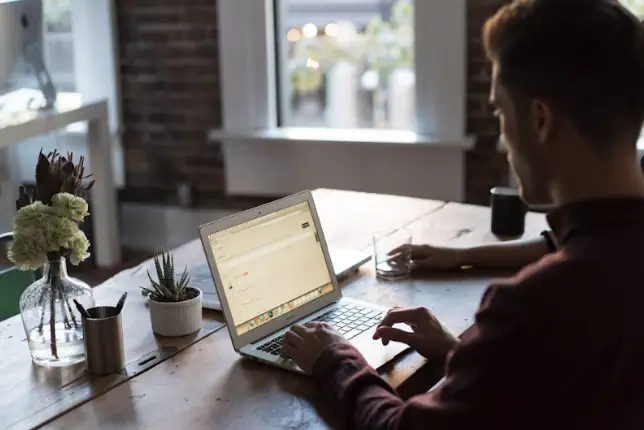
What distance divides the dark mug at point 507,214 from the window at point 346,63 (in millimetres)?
1507

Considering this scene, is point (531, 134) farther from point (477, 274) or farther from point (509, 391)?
point (477, 274)

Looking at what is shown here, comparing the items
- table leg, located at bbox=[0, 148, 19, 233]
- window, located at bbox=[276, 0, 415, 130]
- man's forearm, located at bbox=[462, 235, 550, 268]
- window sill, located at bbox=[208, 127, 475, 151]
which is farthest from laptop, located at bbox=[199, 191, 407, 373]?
table leg, located at bbox=[0, 148, 19, 233]

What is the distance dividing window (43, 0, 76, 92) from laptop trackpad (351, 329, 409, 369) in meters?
2.92

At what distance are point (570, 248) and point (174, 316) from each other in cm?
88

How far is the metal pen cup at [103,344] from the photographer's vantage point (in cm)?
164

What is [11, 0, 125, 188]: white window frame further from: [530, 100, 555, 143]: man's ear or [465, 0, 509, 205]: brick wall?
[530, 100, 555, 143]: man's ear

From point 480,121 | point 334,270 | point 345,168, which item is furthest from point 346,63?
point 334,270

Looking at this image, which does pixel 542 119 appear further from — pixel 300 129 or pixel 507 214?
pixel 300 129

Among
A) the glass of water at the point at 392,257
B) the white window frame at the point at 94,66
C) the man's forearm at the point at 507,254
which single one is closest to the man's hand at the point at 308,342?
the glass of water at the point at 392,257

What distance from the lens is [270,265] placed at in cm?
182

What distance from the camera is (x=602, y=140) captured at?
117 cm

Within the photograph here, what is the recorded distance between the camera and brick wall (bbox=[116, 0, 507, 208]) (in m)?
4.10

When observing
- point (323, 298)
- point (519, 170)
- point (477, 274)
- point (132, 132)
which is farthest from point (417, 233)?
point (132, 132)

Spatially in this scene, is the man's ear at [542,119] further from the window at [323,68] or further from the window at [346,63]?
the window at [346,63]
